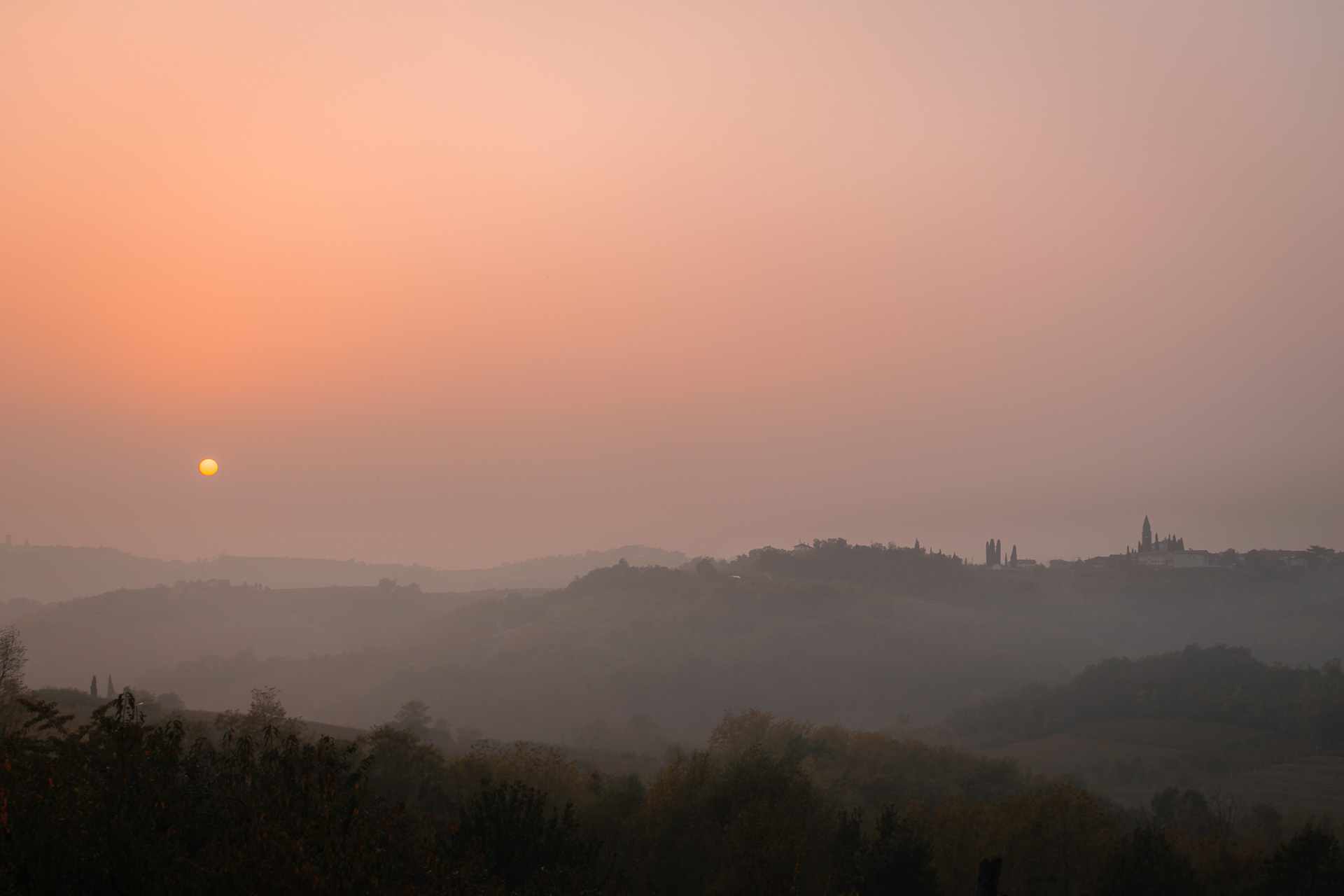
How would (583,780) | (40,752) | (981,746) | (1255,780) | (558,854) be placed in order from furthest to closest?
(981,746) → (1255,780) → (583,780) → (558,854) → (40,752)

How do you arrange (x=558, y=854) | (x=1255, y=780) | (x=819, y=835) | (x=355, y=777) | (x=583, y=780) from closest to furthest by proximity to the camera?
(x=355, y=777), (x=558, y=854), (x=819, y=835), (x=583, y=780), (x=1255, y=780)

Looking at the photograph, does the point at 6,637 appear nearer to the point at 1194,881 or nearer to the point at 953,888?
the point at 953,888

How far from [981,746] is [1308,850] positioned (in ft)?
483

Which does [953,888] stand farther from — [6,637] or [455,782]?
[6,637]

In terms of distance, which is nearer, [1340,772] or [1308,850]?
[1308,850]

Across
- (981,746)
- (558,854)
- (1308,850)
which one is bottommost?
(981,746)

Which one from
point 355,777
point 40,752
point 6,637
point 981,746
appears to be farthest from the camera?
point 981,746

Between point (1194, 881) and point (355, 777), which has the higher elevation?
point (355, 777)

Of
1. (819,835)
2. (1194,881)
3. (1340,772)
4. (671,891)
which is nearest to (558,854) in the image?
(671,891)

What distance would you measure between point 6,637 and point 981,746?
18220 centimetres

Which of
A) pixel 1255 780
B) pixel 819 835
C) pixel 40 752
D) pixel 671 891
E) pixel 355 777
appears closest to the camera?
pixel 355 777

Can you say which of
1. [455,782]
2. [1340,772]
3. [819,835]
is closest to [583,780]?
[455,782]

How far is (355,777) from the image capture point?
17078 mm

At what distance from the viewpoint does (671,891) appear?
51.9 meters
